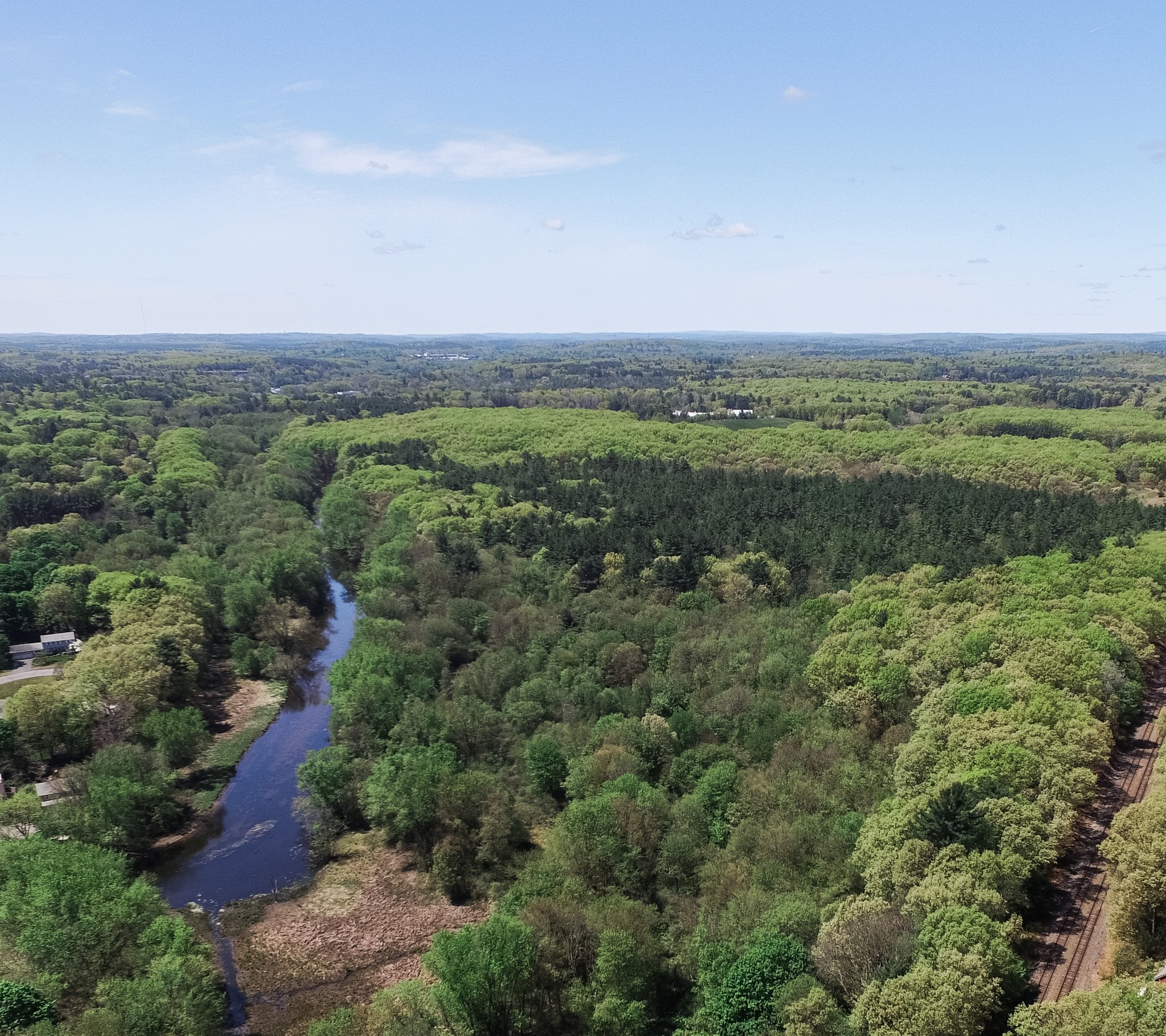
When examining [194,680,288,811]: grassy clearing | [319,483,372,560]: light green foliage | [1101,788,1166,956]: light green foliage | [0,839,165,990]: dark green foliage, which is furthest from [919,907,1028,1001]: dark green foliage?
[319,483,372,560]: light green foliage

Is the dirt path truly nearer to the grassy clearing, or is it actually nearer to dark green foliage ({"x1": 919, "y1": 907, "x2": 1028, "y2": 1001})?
dark green foliage ({"x1": 919, "y1": 907, "x2": 1028, "y2": 1001})

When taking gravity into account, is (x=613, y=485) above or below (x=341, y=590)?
above

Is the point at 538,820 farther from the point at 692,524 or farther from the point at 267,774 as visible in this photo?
the point at 692,524

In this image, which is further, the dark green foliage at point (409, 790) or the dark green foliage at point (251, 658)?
the dark green foliage at point (251, 658)

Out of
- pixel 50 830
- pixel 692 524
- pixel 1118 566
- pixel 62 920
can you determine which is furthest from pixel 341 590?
pixel 1118 566

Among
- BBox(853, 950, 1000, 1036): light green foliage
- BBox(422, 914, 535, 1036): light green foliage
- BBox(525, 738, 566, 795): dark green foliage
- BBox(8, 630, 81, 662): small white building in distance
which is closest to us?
BBox(853, 950, 1000, 1036): light green foliage

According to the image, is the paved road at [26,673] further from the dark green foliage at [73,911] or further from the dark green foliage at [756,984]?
the dark green foliage at [756,984]

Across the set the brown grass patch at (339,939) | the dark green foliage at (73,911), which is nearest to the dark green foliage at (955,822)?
the brown grass patch at (339,939)
